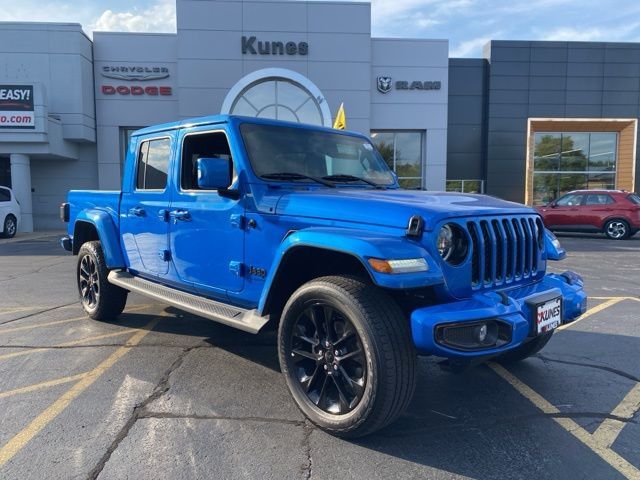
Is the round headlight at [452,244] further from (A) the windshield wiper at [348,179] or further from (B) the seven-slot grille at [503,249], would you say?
(A) the windshield wiper at [348,179]

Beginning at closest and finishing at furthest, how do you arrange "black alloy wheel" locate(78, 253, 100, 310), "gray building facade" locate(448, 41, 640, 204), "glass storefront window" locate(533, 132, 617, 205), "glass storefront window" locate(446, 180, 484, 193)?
"black alloy wheel" locate(78, 253, 100, 310) < "gray building facade" locate(448, 41, 640, 204) < "glass storefront window" locate(446, 180, 484, 193) < "glass storefront window" locate(533, 132, 617, 205)

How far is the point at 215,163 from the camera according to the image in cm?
354

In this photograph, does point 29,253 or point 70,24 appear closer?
point 29,253

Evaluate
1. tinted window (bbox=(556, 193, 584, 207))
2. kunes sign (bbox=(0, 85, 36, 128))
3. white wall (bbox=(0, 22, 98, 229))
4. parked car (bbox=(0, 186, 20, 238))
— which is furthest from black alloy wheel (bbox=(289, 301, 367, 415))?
white wall (bbox=(0, 22, 98, 229))

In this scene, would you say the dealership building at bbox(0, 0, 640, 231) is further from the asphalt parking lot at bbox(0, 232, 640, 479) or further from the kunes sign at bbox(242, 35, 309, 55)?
the asphalt parking lot at bbox(0, 232, 640, 479)

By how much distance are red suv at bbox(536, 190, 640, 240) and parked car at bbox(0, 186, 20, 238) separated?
18.1m

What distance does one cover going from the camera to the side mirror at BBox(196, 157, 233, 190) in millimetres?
3525

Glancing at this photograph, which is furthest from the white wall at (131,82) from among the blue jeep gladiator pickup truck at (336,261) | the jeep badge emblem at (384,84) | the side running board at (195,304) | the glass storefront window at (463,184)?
the blue jeep gladiator pickup truck at (336,261)

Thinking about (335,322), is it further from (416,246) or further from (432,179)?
(432,179)

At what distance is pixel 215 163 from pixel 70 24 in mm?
21156

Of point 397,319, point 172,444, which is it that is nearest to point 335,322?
point 397,319

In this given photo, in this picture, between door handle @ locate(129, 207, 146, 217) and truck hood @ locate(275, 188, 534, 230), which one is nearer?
truck hood @ locate(275, 188, 534, 230)

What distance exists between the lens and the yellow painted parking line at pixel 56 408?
2.88 meters

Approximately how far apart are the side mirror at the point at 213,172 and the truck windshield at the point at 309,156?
250 millimetres
